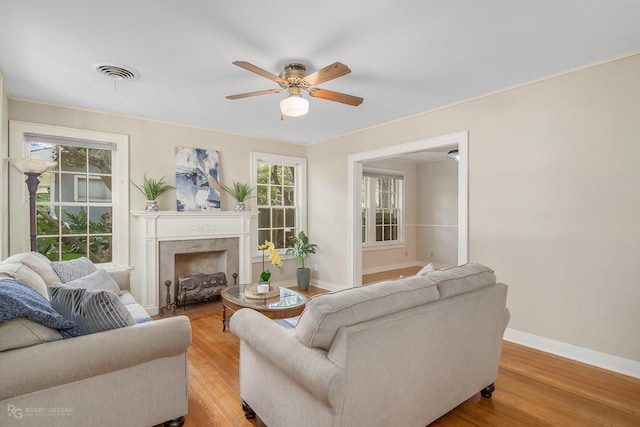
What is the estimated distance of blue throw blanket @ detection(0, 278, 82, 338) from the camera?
4.96 feet

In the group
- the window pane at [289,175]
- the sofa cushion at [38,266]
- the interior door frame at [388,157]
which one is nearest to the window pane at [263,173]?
the window pane at [289,175]

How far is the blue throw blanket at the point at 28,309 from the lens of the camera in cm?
151

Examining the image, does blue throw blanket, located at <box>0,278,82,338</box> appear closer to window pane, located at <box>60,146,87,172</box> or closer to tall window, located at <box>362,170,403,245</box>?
window pane, located at <box>60,146,87,172</box>

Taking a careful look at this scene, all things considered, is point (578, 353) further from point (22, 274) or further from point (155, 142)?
point (155, 142)

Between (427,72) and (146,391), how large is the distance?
324 centimetres

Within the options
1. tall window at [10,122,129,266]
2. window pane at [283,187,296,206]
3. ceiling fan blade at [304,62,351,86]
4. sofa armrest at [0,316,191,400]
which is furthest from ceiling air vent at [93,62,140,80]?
window pane at [283,187,296,206]

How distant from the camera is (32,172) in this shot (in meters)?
3.15

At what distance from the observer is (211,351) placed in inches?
122

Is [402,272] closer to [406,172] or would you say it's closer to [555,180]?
[406,172]

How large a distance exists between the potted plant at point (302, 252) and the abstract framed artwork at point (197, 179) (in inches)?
59.3

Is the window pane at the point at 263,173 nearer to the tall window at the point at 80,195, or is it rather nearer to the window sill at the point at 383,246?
the tall window at the point at 80,195

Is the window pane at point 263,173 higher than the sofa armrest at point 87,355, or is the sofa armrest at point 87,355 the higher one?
the window pane at point 263,173

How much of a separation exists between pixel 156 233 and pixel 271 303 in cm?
217

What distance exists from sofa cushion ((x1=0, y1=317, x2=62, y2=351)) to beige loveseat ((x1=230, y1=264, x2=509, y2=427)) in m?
0.92
